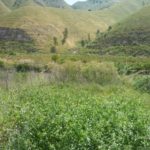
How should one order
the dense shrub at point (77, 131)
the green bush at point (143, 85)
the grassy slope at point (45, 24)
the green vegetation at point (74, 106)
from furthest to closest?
the grassy slope at point (45, 24) < the green bush at point (143, 85) < the green vegetation at point (74, 106) < the dense shrub at point (77, 131)

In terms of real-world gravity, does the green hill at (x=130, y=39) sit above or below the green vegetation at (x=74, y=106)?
below

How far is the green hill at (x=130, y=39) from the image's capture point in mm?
128000

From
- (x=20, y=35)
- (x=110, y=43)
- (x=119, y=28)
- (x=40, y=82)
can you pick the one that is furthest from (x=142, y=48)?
(x=40, y=82)

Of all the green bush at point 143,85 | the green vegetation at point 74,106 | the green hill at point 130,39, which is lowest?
the green hill at point 130,39

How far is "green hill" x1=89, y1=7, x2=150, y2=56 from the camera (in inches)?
5039

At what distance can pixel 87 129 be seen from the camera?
16406mm

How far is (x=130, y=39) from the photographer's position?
14112 cm

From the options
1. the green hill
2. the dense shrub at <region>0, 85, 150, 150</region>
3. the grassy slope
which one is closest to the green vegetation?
the dense shrub at <region>0, 85, 150, 150</region>

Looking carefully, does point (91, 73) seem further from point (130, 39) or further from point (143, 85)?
point (130, 39)

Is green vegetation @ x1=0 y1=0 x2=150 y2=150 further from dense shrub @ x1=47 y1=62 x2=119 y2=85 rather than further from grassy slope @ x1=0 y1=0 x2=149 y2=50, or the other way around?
grassy slope @ x1=0 y1=0 x2=149 y2=50

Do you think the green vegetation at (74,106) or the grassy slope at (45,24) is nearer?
the green vegetation at (74,106)

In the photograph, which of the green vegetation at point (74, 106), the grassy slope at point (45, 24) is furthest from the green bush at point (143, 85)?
the grassy slope at point (45, 24)

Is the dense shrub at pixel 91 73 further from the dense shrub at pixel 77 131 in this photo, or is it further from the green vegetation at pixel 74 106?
the dense shrub at pixel 77 131

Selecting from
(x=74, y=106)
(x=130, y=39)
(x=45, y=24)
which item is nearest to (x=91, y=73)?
(x=74, y=106)
